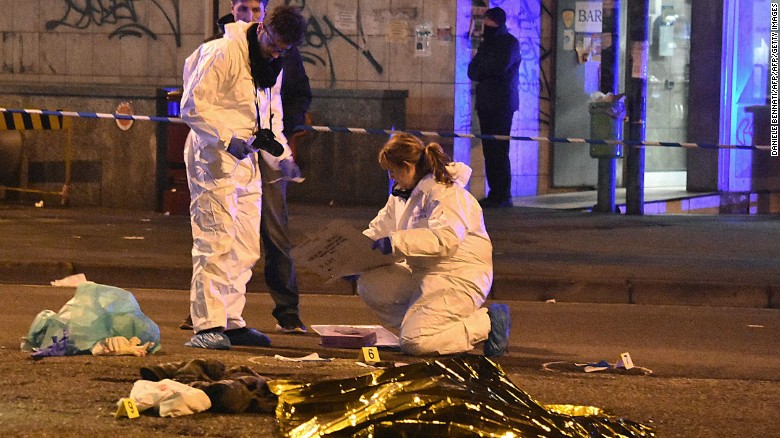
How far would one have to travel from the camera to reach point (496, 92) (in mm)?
15023

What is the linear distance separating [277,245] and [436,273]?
107 cm

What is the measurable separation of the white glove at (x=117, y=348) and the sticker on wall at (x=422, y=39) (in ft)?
32.0

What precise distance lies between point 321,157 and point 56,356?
8.74 meters

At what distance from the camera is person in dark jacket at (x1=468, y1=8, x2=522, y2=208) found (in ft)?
48.7

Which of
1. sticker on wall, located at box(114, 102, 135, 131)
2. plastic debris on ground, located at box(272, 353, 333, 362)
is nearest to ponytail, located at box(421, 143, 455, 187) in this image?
plastic debris on ground, located at box(272, 353, 333, 362)

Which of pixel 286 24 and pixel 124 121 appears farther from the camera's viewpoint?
pixel 124 121

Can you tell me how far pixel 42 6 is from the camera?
16.9 m

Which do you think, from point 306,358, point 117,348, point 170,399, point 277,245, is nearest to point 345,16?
point 277,245

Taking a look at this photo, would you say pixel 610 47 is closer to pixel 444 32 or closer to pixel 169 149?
pixel 444 32

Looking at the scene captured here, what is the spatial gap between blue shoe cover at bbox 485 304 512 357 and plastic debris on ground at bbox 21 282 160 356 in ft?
5.66

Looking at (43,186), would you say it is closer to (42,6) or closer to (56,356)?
(42,6)

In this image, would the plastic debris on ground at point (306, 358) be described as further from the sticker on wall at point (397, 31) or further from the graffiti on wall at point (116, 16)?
the graffiti on wall at point (116, 16)

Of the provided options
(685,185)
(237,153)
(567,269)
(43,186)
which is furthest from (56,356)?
(685,185)

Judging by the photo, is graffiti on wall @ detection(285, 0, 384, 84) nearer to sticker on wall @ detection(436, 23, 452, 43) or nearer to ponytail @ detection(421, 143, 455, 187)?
sticker on wall @ detection(436, 23, 452, 43)
